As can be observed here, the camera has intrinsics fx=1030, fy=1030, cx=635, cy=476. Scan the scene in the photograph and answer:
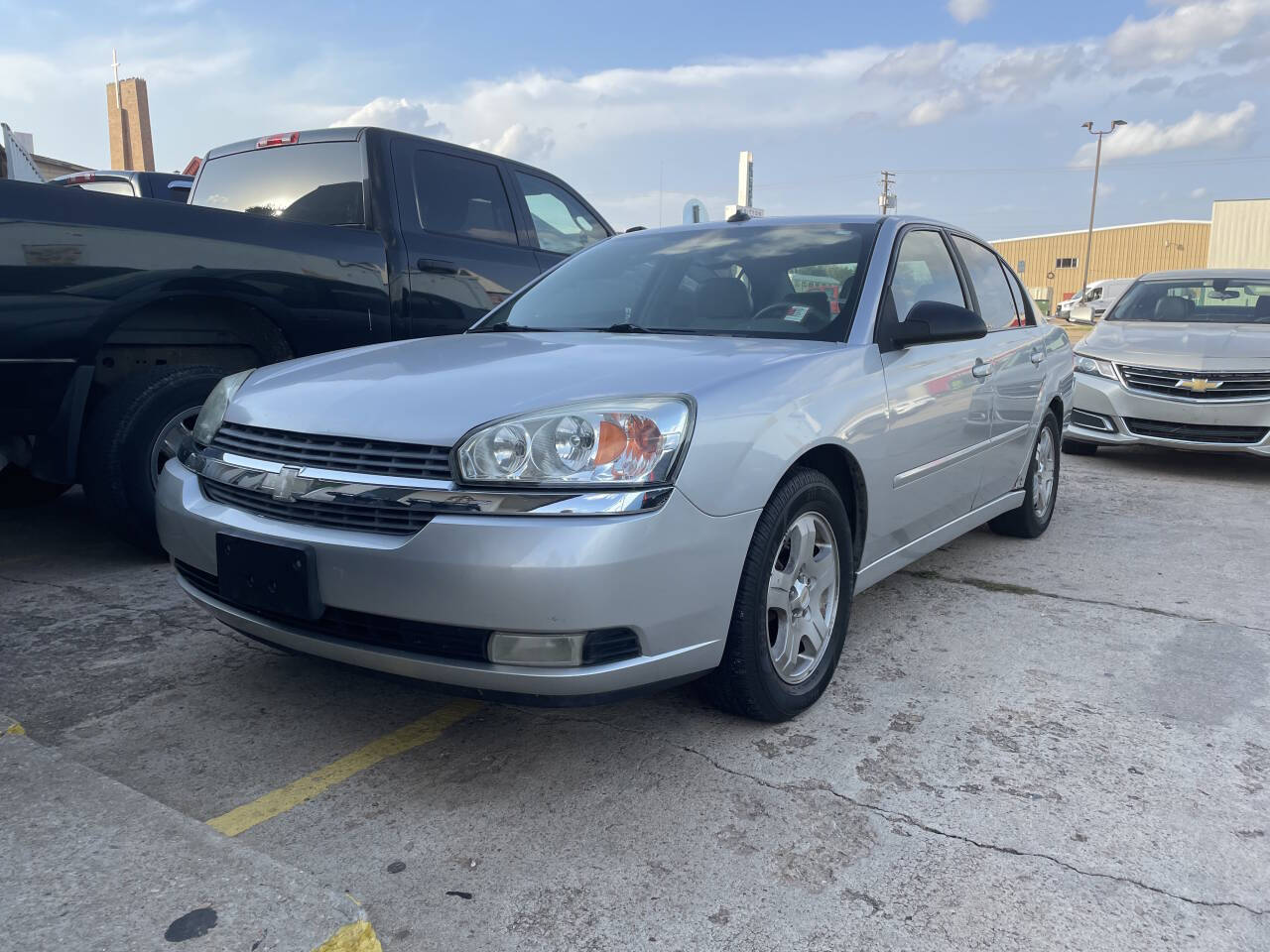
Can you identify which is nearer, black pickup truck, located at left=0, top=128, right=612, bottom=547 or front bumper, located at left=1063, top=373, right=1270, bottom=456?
black pickup truck, located at left=0, top=128, right=612, bottom=547

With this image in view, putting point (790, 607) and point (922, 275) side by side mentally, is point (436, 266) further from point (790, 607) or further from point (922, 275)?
point (790, 607)

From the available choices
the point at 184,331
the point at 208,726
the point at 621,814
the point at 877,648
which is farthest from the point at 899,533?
the point at 184,331

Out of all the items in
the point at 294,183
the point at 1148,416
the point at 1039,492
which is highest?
the point at 294,183

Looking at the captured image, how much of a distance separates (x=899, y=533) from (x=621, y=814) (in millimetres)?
1549

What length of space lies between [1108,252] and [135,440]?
70.2 m

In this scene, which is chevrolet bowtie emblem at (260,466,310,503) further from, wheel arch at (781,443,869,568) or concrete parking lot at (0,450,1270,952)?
wheel arch at (781,443,869,568)

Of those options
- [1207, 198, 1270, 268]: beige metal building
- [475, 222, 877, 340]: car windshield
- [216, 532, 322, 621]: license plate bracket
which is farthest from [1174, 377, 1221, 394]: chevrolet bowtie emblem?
[1207, 198, 1270, 268]: beige metal building

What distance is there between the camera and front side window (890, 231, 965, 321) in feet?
11.8

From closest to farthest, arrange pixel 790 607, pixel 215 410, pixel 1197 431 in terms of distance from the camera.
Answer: pixel 790 607
pixel 215 410
pixel 1197 431

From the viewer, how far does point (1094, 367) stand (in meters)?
7.59

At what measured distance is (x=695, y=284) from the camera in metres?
3.65

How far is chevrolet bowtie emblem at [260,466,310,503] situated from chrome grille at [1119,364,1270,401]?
21.1ft

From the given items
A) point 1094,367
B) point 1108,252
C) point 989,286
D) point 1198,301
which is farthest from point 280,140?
point 1108,252

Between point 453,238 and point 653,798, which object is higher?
point 453,238
